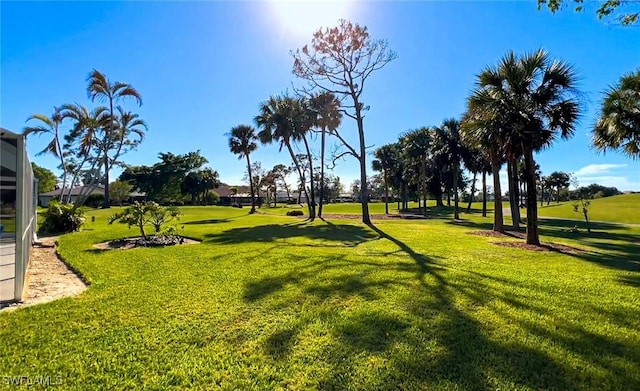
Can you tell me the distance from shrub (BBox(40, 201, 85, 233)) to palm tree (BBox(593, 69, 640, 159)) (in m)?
22.3

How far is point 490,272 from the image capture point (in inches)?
285

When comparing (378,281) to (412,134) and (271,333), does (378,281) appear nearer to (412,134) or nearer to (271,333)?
(271,333)

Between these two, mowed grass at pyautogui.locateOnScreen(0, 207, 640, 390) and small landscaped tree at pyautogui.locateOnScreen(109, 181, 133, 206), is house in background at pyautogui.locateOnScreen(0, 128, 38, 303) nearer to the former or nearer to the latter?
mowed grass at pyautogui.locateOnScreen(0, 207, 640, 390)

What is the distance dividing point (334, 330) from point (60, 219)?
1542cm

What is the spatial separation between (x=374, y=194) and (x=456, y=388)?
106539 mm

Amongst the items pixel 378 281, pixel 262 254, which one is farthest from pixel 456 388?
pixel 262 254

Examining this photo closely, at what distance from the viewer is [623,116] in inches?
496

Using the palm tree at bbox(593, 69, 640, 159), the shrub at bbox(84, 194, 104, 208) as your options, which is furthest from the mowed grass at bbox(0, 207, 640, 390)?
the shrub at bbox(84, 194, 104, 208)

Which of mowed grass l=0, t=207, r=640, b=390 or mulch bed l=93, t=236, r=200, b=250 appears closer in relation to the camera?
mowed grass l=0, t=207, r=640, b=390

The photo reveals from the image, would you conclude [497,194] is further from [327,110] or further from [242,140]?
[242,140]

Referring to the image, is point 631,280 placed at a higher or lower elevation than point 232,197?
lower

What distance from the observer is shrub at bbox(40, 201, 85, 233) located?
1434cm

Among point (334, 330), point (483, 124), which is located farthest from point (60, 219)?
point (483, 124)

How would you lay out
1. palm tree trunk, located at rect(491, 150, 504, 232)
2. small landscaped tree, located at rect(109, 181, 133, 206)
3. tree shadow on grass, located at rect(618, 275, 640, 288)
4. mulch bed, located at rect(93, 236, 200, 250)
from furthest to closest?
small landscaped tree, located at rect(109, 181, 133, 206) → palm tree trunk, located at rect(491, 150, 504, 232) → mulch bed, located at rect(93, 236, 200, 250) → tree shadow on grass, located at rect(618, 275, 640, 288)
